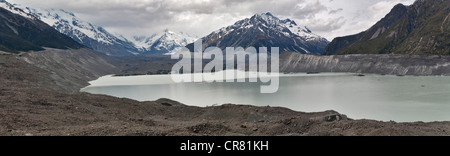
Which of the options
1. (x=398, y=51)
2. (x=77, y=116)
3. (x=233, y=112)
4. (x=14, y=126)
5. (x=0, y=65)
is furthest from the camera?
(x=398, y=51)

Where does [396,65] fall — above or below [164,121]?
above

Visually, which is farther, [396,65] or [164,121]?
[396,65]

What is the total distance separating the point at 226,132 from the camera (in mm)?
22859

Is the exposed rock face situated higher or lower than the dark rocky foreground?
higher

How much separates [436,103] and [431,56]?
110745 mm

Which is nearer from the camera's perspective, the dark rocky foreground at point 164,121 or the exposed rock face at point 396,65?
the dark rocky foreground at point 164,121

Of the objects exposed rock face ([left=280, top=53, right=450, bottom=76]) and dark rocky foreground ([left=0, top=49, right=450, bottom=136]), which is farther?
exposed rock face ([left=280, top=53, right=450, bottom=76])

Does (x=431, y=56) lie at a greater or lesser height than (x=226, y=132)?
greater

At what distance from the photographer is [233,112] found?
3803 cm

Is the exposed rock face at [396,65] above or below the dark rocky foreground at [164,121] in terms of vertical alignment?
above
